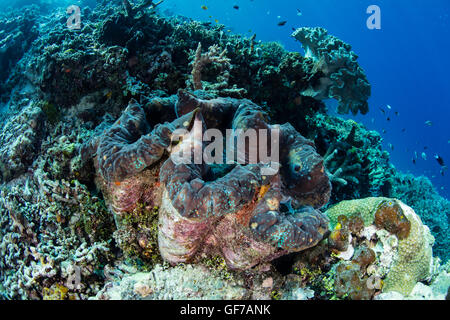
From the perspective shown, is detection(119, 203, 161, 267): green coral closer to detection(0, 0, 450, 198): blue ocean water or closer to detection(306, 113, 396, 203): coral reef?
detection(306, 113, 396, 203): coral reef

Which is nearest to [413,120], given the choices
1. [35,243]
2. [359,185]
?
[359,185]

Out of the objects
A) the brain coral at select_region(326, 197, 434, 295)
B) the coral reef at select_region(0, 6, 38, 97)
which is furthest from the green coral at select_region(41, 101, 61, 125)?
the brain coral at select_region(326, 197, 434, 295)

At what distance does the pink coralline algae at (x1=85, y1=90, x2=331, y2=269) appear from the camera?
196cm

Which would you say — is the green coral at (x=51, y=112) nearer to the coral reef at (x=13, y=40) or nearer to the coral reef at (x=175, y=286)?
the coral reef at (x=13, y=40)

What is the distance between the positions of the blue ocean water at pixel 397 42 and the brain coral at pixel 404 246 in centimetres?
8140

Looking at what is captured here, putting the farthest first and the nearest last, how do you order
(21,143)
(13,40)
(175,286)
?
(13,40)
(21,143)
(175,286)

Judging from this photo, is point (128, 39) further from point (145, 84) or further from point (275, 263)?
point (275, 263)

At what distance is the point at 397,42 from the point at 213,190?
130m

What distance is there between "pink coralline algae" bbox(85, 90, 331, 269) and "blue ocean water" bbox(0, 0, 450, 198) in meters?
81.7

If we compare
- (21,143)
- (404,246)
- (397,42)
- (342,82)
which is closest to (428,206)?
(342,82)

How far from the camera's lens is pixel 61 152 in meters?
3.40

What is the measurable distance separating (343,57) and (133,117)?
465 centimetres

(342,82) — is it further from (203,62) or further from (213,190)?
(213,190)

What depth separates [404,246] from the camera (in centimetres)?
276
